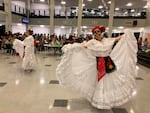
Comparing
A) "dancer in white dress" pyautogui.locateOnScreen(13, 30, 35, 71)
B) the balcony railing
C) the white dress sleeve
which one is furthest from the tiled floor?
the balcony railing

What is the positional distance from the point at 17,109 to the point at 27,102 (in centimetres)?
30

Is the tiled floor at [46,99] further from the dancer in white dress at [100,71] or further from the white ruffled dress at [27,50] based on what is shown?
the white ruffled dress at [27,50]

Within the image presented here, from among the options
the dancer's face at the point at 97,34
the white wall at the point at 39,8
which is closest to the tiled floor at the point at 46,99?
the dancer's face at the point at 97,34

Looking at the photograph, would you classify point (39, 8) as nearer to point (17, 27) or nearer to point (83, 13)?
point (17, 27)

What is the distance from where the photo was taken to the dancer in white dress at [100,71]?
265 centimetres

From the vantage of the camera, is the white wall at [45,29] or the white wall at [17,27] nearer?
the white wall at [17,27]

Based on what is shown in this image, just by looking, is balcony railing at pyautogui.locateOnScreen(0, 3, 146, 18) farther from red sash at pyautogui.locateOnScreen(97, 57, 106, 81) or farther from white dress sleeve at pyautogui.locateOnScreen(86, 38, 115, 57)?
red sash at pyautogui.locateOnScreen(97, 57, 106, 81)

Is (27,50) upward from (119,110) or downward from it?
upward

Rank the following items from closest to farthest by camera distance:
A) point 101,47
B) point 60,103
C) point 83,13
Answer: point 101,47, point 60,103, point 83,13

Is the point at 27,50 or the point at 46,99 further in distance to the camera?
the point at 27,50

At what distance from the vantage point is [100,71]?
2752 mm

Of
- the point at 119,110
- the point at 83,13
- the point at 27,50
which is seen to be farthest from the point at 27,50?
the point at 83,13

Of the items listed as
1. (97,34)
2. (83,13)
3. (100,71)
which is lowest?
(100,71)

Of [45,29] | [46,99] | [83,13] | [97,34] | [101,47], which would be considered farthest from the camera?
[45,29]
